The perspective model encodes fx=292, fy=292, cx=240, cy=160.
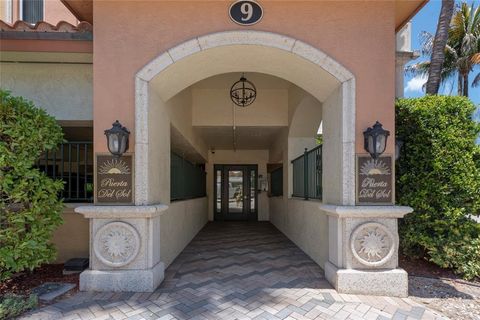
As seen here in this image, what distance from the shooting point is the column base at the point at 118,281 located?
386 cm

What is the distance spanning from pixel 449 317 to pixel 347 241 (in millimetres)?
1309

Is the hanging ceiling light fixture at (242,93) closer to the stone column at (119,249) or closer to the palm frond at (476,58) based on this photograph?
the stone column at (119,249)

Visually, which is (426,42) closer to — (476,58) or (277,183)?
(476,58)

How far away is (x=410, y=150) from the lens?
4.76 m

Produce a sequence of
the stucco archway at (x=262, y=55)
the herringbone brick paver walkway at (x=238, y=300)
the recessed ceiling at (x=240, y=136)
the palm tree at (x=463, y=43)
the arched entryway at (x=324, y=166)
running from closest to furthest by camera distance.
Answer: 1. the herringbone brick paver walkway at (x=238, y=300)
2. the arched entryway at (x=324, y=166)
3. the stucco archway at (x=262, y=55)
4. the recessed ceiling at (x=240, y=136)
5. the palm tree at (x=463, y=43)

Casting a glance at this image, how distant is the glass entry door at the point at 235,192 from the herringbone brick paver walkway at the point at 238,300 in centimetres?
735

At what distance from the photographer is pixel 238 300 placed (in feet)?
12.0

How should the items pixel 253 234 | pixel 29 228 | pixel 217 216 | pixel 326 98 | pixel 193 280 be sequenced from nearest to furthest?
pixel 29 228 → pixel 193 280 → pixel 326 98 → pixel 253 234 → pixel 217 216

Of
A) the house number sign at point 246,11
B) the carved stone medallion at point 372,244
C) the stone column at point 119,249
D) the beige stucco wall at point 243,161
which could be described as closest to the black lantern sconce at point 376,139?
the carved stone medallion at point 372,244

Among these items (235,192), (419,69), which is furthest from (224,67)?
(419,69)

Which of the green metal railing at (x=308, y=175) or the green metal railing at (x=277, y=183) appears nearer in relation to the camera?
the green metal railing at (x=308, y=175)

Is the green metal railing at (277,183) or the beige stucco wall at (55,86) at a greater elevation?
the beige stucco wall at (55,86)

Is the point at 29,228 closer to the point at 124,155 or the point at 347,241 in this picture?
the point at 124,155

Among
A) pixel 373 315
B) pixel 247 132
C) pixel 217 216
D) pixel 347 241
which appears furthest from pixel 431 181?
pixel 217 216
